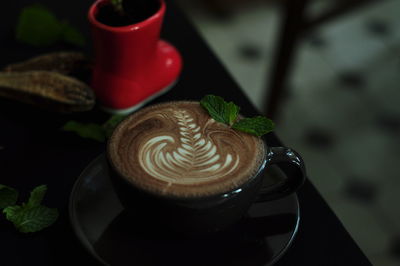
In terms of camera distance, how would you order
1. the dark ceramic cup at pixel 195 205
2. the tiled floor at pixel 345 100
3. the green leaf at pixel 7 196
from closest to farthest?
1. the dark ceramic cup at pixel 195 205
2. the green leaf at pixel 7 196
3. the tiled floor at pixel 345 100

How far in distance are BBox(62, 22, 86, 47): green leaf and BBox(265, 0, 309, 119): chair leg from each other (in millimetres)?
655

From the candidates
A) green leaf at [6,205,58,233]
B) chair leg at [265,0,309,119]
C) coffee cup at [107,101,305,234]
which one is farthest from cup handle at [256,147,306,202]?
chair leg at [265,0,309,119]

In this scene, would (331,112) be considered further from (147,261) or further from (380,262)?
(147,261)

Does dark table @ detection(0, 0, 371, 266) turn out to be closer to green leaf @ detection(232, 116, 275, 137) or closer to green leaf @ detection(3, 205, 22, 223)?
green leaf @ detection(3, 205, 22, 223)

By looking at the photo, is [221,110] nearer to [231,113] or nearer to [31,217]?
[231,113]

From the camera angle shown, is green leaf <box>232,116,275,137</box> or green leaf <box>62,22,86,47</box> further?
green leaf <box>62,22,86,47</box>

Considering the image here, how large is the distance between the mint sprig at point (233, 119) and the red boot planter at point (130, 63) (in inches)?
6.2

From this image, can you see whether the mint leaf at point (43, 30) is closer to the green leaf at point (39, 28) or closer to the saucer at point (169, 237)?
the green leaf at point (39, 28)

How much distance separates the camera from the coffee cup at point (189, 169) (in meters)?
0.47

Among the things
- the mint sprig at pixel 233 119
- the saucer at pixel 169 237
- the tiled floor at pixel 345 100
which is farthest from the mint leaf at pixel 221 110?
the tiled floor at pixel 345 100

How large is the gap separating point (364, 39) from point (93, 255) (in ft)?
5.33

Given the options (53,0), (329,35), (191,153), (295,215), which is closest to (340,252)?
(295,215)

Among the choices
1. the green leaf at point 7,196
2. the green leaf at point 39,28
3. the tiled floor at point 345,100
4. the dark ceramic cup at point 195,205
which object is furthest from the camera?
the tiled floor at point 345,100

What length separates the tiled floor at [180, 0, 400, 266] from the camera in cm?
129
